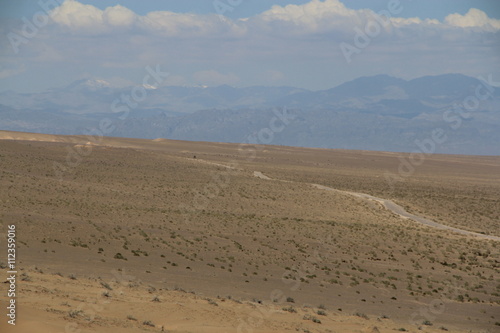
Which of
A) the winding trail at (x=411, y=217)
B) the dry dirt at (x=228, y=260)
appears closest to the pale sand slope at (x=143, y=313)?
the dry dirt at (x=228, y=260)

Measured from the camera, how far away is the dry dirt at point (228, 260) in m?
14.0

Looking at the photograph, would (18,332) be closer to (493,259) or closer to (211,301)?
(211,301)

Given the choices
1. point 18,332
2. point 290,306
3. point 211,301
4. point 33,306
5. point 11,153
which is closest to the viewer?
point 18,332

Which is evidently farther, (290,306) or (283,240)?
(283,240)

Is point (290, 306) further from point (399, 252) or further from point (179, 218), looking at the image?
point (179, 218)

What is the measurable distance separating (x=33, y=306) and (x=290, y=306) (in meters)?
7.25

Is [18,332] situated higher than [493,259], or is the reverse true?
[18,332]

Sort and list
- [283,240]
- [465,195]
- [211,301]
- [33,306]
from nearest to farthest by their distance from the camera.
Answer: [33,306] < [211,301] < [283,240] < [465,195]

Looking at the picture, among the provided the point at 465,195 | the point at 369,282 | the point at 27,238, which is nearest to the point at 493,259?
the point at 369,282

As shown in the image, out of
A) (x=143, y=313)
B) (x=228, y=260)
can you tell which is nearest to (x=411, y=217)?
(x=228, y=260)

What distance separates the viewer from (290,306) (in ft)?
53.9

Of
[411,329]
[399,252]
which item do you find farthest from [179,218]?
[411,329]

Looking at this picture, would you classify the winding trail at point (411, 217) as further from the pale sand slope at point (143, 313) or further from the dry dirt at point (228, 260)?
the pale sand slope at point (143, 313)

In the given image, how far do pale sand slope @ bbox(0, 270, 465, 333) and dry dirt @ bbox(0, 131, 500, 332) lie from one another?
0.05 meters
